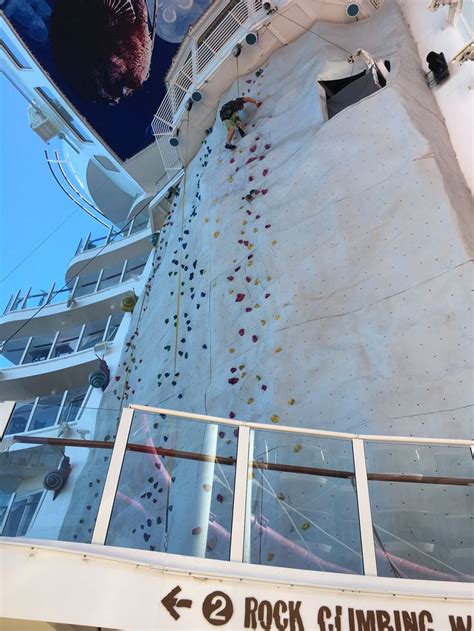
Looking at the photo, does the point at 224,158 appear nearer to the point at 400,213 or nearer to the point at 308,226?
the point at 308,226

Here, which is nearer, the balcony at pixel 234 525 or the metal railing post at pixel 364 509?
the balcony at pixel 234 525

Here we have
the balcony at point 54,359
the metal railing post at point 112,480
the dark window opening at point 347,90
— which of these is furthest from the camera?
the balcony at point 54,359

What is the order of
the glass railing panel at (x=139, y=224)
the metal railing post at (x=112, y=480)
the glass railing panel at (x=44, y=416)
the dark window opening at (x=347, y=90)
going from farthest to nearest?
the glass railing panel at (x=139, y=224) < the dark window opening at (x=347, y=90) < the glass railing panel at (x=44, y=416) < the metal railing post at (x=112, y=480)

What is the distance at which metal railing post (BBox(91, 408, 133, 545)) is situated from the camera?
2965 millimetres

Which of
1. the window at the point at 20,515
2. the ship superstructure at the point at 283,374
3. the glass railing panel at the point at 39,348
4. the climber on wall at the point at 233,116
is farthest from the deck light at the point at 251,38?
the glass railing panel at the point at 39,348

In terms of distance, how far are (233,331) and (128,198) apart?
1360 cm

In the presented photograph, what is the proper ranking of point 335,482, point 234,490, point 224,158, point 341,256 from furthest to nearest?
point 224,158 < point 341,256 < point 335,482 < point 234,490

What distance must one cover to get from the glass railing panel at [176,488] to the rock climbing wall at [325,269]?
7.47 feet

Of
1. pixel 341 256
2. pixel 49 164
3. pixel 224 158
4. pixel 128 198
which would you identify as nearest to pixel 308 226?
pixel 341 256

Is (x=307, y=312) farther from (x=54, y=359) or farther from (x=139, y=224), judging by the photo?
(x=139, y=224)

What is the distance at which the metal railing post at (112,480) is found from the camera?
2.96m

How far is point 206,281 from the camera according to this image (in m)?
8.31

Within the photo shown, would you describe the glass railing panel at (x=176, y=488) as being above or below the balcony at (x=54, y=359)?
below

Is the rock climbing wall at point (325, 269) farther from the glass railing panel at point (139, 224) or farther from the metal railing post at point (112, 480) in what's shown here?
the glass railing panel at point (139, 224)
